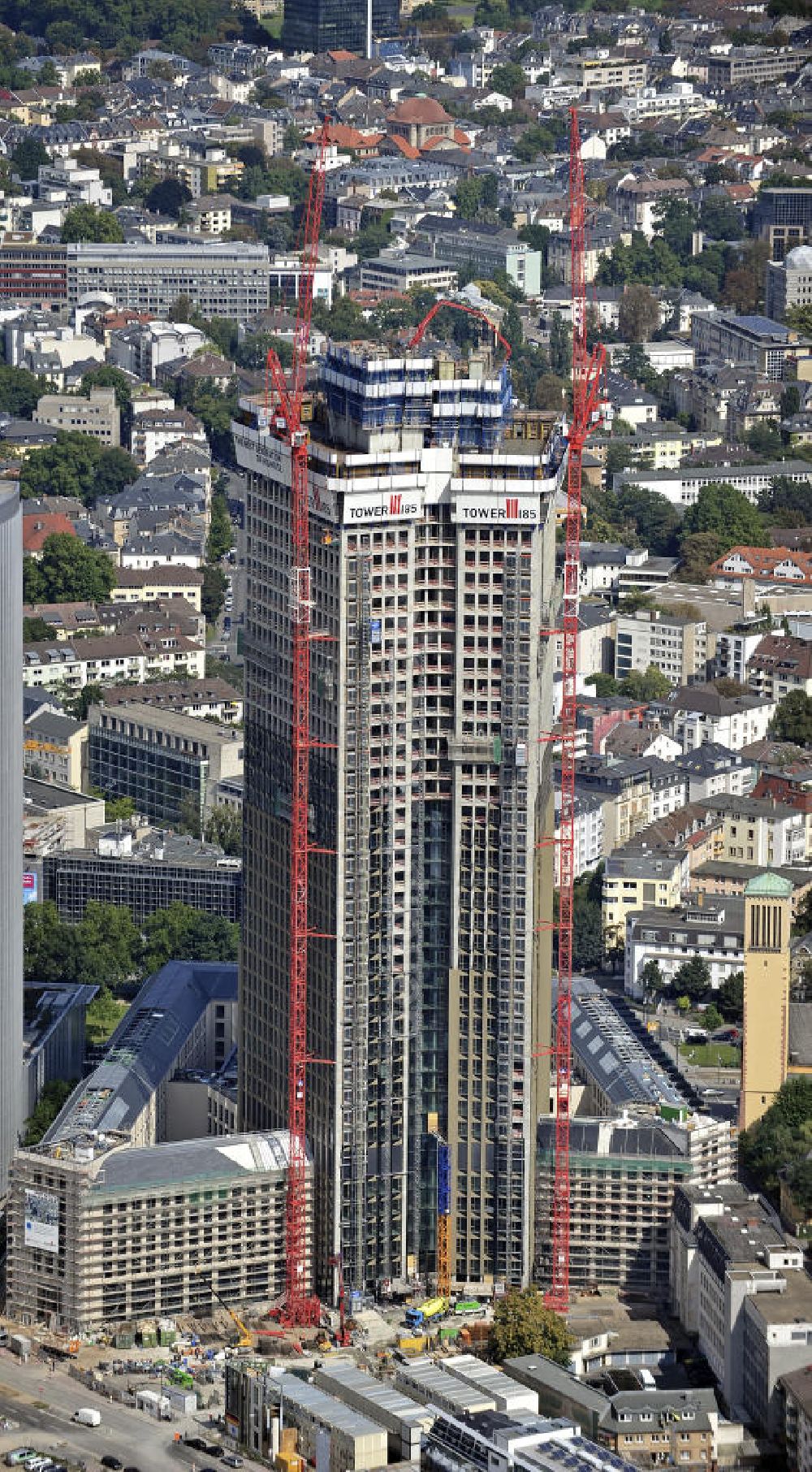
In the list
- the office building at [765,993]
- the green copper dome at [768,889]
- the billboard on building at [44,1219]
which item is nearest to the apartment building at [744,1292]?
the office building at [765,993]

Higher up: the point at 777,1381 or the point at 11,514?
the point at 11,514

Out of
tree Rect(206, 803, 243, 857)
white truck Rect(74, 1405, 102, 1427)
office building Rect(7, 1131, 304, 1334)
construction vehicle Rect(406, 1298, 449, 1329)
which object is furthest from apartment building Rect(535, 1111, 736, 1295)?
tree Rect(206, 803, 243, 857)

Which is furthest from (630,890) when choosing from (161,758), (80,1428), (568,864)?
(80,1428)

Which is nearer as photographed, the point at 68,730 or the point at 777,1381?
the point at 777,1381

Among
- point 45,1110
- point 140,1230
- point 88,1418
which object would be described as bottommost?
point 88,1418

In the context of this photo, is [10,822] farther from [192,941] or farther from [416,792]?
[192,941]

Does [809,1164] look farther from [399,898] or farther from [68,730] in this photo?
[68,730]

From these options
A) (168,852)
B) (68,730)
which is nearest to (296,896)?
(168,852)
